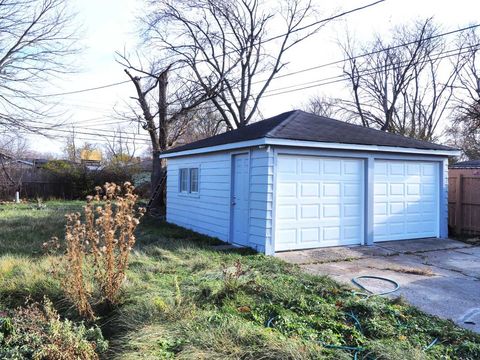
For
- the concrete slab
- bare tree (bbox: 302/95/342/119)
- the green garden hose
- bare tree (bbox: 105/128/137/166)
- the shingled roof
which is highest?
bare tree (bbox: 302/95/342/119)

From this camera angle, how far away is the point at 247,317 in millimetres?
4238

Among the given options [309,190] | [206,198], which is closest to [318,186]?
[309,190]

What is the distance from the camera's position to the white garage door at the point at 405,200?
9.23 metres

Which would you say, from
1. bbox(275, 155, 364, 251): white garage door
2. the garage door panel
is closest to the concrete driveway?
bbox(275, 155, 364, 251): white garage door

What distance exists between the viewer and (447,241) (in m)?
9.68

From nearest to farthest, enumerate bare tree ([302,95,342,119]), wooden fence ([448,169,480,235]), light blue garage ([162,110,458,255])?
light blue garage ([162,110,458,255]), wooden fence ([448,169,480,235]), bare tree ([302,95,342,119])

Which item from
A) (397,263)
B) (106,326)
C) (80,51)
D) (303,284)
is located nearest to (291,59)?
(80,51)

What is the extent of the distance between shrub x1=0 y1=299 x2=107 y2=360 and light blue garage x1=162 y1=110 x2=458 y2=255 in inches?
184

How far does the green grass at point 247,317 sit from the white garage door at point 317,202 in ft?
5.01

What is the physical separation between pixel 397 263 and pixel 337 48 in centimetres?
2146

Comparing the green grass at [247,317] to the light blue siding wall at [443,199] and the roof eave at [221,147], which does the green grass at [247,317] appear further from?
the light blue siding wall at [443,199]

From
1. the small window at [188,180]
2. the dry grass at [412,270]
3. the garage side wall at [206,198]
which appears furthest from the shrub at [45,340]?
the small window at [188,180]

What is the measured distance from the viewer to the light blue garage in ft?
26.5

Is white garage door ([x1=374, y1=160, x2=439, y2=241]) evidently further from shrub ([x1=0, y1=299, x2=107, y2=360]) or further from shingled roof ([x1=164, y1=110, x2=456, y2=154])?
shrub ([x1=0, y1=299, x2=107, y2=360])
